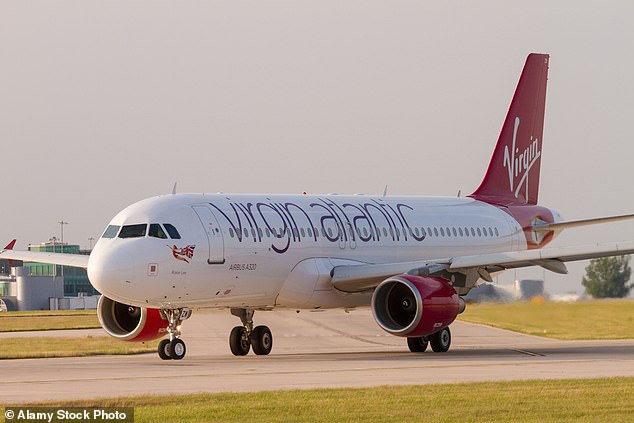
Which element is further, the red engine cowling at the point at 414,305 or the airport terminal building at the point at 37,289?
the airport terminal building at the point at 37,289

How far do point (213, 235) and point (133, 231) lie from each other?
6.68 feet

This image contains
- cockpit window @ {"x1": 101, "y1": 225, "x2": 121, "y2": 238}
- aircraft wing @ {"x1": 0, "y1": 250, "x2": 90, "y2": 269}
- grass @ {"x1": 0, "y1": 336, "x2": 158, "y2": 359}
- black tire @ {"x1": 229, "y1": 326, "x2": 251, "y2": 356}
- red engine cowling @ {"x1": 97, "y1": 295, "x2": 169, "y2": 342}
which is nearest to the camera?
cockpit window @ {"x1": 101, "y1": 225, "x2": 121, "y2": 238}

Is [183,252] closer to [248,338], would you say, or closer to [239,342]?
[239,342]

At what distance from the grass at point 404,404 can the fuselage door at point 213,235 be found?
10212mm

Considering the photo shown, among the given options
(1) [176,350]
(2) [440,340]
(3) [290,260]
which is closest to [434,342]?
(2) [440,340]

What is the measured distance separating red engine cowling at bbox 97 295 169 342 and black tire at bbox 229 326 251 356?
1.99m

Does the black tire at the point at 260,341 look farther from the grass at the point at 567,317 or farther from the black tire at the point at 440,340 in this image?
the grass at the point at 567,317

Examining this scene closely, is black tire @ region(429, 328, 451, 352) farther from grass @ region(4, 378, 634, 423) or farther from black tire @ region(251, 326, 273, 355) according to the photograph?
grass @ region(4, 378, 634, 423)

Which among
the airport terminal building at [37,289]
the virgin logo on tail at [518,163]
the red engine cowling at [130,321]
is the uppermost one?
the virgin logo on tail at [518,163]

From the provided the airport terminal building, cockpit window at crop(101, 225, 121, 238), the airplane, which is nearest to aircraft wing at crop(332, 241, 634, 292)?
the airplane

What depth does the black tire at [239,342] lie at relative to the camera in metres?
33.8

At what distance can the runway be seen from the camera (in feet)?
72.8

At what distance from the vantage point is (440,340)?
33.3 metres

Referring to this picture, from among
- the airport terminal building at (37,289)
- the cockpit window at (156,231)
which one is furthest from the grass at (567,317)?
the airport terminal building at (37,289)
